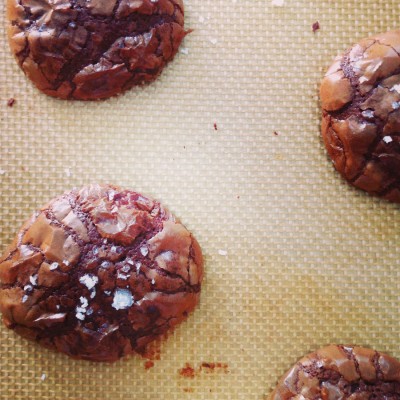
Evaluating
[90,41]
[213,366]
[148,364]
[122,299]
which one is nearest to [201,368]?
[213,366]

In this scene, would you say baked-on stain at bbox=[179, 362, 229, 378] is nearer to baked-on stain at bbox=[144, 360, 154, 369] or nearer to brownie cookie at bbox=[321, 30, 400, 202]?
baked-on stain at bbox=[144, 360, 154, 369]

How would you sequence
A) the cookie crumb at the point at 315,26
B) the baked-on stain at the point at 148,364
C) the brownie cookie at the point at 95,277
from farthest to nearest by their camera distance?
the cookie crumb at the point at 315,26, the baked-on stain at the point at 148,364, the brownie cookie at the point at 95,277

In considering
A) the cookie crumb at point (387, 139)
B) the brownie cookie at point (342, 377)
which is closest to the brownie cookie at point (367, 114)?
the cookie crumb at point (387, 139)

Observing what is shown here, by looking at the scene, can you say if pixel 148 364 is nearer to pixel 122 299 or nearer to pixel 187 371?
pixel 187 371

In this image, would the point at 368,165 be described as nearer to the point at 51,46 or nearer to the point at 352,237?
the point at 352,237

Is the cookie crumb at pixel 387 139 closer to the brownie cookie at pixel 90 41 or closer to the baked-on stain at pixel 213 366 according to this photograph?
the brownie cookie at pixel 90 41

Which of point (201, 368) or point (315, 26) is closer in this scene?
point (201, 368)
